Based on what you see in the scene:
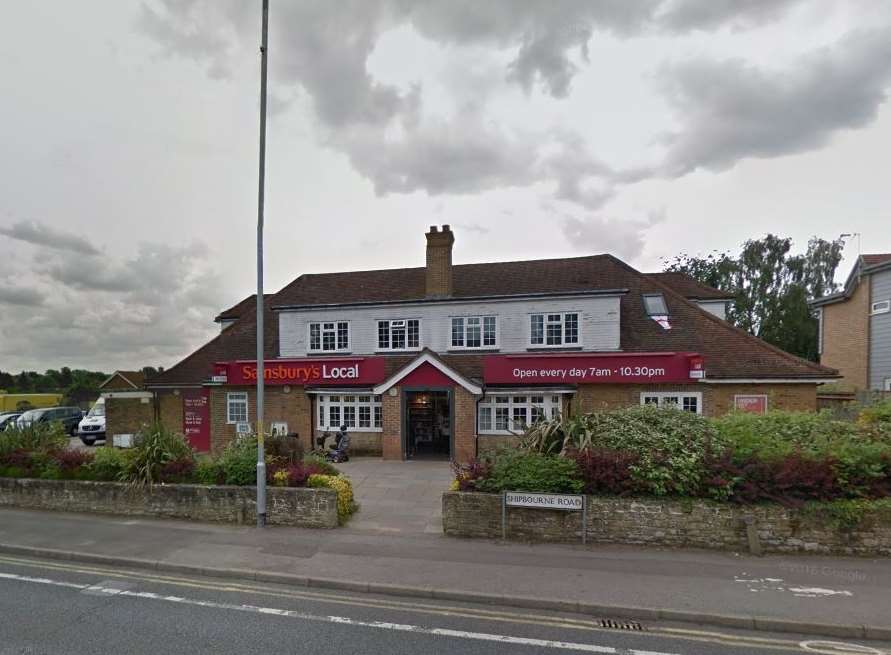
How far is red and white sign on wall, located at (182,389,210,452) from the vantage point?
18.6 meters

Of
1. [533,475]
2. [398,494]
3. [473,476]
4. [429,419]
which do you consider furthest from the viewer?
[429,419]

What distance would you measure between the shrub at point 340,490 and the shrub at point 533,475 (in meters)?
2.78

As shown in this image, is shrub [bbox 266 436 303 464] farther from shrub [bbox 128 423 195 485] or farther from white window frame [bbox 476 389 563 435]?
white window frame [bbox 476 389 563 435]

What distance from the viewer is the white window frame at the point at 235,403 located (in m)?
18.4

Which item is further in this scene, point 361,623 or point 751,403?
point 751,403

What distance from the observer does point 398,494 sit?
10758 mm

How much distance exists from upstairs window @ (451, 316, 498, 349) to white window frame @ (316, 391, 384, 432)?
13.2ft

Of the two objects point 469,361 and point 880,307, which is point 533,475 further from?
point 880,307

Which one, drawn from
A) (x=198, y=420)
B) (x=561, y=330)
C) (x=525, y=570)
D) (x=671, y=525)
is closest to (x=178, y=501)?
(x=525, y=570)

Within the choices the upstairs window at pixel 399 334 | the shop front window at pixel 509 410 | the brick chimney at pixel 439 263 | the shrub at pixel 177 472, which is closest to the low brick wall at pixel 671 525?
the shrub at pixel 177 472

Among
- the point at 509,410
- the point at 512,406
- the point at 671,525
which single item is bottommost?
the point at 671,525

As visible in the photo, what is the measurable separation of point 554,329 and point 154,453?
13.5 meters

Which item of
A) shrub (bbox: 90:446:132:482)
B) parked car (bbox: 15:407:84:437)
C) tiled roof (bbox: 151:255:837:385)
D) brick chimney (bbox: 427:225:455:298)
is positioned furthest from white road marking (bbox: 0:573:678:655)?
parked car (bbox: 15:407:84:437)

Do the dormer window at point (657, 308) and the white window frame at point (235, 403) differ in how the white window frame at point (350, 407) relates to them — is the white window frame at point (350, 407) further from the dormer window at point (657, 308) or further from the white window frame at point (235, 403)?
the dormer window at point (657, 308)
